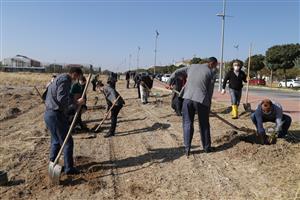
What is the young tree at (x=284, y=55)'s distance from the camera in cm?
5231

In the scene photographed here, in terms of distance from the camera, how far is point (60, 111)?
252 inches

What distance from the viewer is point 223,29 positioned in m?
27.7

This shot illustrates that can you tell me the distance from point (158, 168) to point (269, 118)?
112 inches

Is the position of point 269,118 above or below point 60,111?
below

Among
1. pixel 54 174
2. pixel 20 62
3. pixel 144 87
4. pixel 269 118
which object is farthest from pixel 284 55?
→ pixel 20 62

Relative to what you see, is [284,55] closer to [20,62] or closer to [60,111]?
[60,111]

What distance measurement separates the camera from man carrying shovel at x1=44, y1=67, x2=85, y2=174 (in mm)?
6203

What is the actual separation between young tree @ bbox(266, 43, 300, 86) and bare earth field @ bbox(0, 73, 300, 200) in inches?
1777

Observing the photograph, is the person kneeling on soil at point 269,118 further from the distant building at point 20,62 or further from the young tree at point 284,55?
the distant building at point 20,62

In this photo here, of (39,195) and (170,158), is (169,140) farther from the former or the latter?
(39,195)

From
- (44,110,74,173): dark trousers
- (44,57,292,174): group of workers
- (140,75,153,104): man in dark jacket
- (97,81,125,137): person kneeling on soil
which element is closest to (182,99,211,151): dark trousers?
(44,57,292,174): group of workers

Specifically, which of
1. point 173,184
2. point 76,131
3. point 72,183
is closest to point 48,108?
point 72,183

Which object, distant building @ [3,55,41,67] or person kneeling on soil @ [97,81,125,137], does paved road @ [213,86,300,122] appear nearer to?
person kneeling on soil @ [97,81,125,137]

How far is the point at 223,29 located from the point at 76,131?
1932cm
